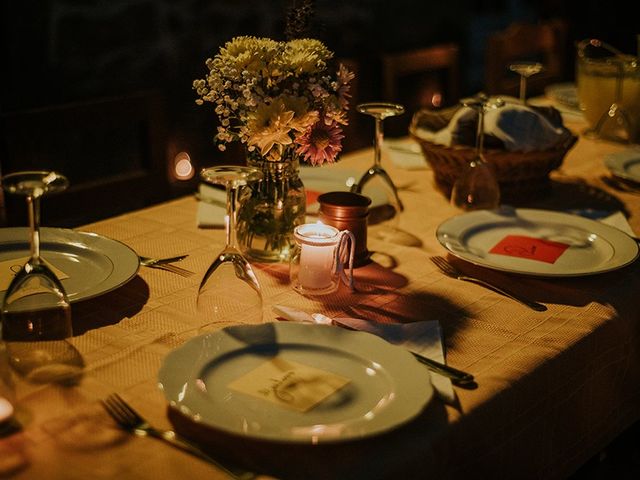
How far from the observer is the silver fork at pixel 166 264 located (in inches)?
50.2

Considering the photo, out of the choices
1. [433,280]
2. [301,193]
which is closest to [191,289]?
[301,193]

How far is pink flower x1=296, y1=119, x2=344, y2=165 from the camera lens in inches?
48.6

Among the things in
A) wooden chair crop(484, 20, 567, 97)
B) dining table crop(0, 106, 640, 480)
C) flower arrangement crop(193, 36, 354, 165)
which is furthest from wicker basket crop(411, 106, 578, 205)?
wooden chair crop(484, 20, 567, 97)

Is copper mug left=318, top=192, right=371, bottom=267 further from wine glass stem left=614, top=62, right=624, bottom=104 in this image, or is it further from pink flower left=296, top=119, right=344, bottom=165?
wine glass stem left=614, top=62, right=624, bottom=104

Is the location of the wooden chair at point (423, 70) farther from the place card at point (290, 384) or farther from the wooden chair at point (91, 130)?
the place card at point (290, 384)

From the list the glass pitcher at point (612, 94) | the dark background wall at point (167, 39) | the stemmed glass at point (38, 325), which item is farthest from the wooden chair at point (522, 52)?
the stemmed glass at point (38, 325)

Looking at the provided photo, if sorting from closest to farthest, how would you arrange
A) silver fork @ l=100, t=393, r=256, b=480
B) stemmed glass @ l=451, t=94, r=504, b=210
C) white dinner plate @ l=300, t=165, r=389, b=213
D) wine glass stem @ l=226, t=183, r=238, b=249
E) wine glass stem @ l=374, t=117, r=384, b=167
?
silver fork @ l=100, t=393, r=256, b=480, wine glass stem @ l=226, t=183, r=238, b=249, wine glass stem @ l=374, t=117, r=384, b=167, stemmed glass @ l=451, t=94, r=504, b=210, white dinner plate @ l=300, t=165, r=389, b=213

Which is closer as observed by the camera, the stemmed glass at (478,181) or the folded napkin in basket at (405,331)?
the folded napkin in basket at (405,331)

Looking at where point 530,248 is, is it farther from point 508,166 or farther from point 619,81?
point 619,81

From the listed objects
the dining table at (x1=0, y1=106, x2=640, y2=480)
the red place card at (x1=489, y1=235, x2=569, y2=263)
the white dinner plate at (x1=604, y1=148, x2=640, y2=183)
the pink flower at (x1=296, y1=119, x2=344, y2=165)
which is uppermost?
the pink flower at (x1=296, y1=119, x2=344, y2=165)

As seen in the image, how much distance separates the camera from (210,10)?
3035 millimetres

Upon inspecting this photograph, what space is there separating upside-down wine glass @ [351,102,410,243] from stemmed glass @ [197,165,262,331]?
0.35 m

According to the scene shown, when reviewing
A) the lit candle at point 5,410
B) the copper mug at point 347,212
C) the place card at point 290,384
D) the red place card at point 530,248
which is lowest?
the place card at point 290,384

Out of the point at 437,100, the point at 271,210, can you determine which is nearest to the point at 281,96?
the point at 271,210
